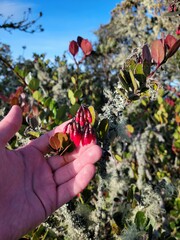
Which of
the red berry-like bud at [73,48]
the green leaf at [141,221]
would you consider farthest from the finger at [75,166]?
the red berry-like bud at [73,48]

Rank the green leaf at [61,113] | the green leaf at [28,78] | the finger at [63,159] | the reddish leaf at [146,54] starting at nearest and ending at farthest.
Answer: the reddish leaf at [146,54]
the finger at [63,159]
the green leaf at [61,113]
the green leaf at [28,78]

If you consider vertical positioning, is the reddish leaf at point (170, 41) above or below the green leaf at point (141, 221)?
above

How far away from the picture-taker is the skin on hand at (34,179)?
137 cm

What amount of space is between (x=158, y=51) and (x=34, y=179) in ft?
2.56

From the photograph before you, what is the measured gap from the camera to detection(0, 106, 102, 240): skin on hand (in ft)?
4.49

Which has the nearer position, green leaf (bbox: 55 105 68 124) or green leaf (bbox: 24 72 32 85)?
green leaf (bbox: 55 105 68 124)

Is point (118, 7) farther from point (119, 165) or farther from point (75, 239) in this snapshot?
point (75, 239)

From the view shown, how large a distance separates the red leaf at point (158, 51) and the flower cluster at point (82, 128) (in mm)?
350

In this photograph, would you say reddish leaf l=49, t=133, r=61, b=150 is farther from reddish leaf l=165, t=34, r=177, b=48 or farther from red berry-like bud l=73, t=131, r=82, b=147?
reddish leaf l=165, t=34, r=177, b=48

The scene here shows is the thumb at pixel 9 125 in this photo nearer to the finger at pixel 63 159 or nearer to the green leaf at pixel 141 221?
the finger at pixel 63 159

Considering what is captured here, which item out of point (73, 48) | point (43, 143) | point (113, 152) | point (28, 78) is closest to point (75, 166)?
point (43, 143)

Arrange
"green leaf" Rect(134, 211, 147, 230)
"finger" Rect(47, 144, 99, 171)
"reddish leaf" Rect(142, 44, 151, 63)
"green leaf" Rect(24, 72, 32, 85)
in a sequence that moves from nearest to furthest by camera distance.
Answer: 1. "reddish leaf" Rect(142, 44, 151, 63)
2. "finger" Rect(47, 144, 99, 171)
3. "green leaf" Rect(134, 211, 147, 230)
4. "green leaf" Rect(24, 72, 32, 85)

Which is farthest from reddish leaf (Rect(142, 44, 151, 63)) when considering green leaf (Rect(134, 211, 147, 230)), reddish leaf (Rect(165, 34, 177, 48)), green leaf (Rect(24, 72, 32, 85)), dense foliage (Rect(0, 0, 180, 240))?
green leaf (Rect(24, 72, 32, 85))

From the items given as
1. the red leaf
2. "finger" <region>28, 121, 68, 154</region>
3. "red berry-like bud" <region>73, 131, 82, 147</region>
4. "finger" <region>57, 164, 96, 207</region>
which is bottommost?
"finger" <region>57, 164, 96, 207</region>
